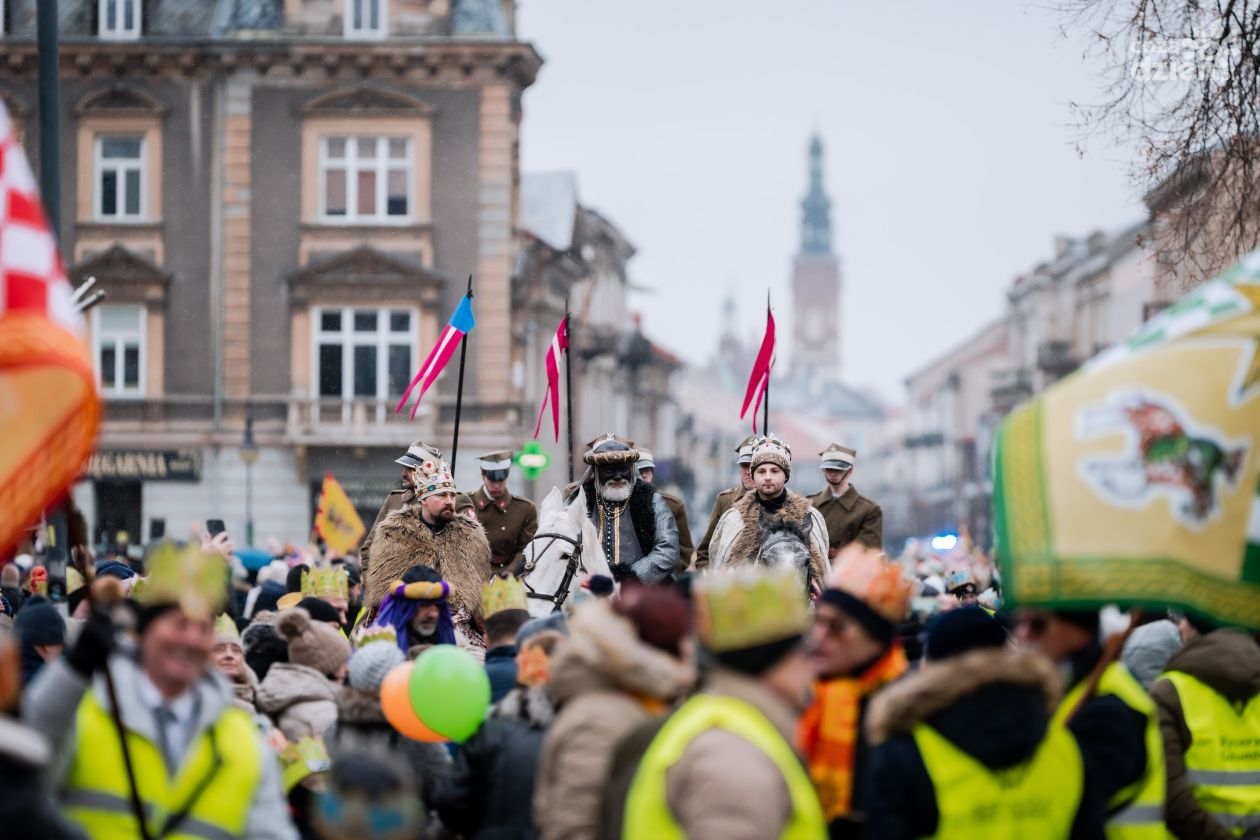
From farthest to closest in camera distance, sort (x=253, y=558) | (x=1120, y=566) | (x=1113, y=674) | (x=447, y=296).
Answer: (x=447, y=296) → (x=253, y=558) → (x=1113, y=674) → (x=1120, y=566)

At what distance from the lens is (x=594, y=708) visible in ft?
19.6

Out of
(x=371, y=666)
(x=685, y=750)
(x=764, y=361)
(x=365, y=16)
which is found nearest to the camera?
(x=685, y=750)

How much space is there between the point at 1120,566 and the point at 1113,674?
0.66 meters

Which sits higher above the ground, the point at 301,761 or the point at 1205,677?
the point at 1205,677

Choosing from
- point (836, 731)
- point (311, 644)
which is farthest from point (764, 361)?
point (836, 731)

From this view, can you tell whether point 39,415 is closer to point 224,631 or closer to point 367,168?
point 224,631

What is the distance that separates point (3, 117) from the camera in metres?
6.34

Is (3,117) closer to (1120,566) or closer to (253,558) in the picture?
Answer: (1120,566)

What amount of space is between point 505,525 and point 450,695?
26.5ft

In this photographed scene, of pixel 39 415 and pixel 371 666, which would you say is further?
pixel 371 666

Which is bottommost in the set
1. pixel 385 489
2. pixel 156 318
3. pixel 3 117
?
pixel 385 489

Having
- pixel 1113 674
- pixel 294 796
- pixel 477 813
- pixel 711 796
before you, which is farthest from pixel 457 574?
pixel 711 796

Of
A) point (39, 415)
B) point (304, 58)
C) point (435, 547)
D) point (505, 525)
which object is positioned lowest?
point (505, 525)

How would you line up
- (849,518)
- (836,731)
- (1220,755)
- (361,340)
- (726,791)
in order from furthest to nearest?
(361,340)
(849,518)
(1220,755)
(836,731)
(726,791)
